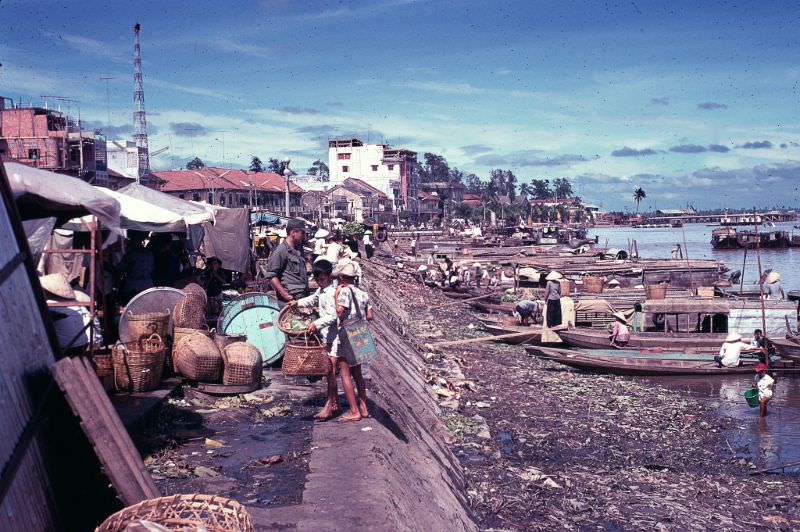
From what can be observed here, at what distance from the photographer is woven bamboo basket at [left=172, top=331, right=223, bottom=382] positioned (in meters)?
8.40

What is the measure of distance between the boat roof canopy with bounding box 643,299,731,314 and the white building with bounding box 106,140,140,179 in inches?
1746

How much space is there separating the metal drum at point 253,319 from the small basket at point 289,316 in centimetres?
149

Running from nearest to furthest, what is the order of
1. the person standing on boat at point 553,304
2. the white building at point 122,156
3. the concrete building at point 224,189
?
the person standing on boat at point 553,304, the white building at point 122,156, the concrete building at point 224,189

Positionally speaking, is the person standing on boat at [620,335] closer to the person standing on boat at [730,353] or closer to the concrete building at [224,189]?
the person standing on boat at [730,353]

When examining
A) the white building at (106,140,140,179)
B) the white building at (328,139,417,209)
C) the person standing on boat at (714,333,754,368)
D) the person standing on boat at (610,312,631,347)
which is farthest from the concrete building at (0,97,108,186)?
the white building at (328,139,417,209)

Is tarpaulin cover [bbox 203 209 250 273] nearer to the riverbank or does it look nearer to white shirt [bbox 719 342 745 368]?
the riverbank

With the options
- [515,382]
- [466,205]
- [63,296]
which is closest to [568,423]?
[515,382]

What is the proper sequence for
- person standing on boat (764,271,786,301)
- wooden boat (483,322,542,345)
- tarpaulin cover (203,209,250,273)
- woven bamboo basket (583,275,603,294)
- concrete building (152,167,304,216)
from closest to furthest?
tarpaulin cover (203,209,250,273), wooden boat (483,322,542,345), person standing on boat (764,271,786,301), woven bamboo basket (583,275,603,294), concrete building (152,167,304,216)

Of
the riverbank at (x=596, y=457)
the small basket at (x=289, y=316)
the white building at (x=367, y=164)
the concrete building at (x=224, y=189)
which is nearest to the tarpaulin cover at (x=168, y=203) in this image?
the small basket at (x=289, y=316)

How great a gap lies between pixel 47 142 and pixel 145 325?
38871mm

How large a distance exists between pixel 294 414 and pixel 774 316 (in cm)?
1603

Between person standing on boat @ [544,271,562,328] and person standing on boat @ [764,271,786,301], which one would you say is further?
person standing on boat @ [764,271,786,301]

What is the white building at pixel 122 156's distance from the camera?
54438 mm

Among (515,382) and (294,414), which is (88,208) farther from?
(515,382)
